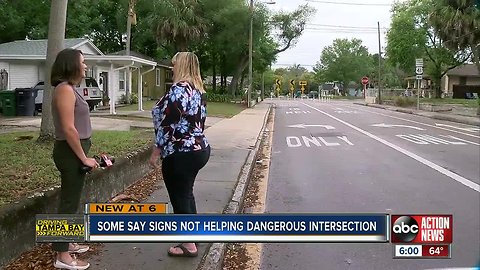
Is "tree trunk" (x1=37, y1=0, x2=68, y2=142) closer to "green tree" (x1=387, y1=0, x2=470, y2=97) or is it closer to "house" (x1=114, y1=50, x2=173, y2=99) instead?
"house" (x1=114, y1=50, x2=173, y2=99)

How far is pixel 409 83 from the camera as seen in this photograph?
8488 cm

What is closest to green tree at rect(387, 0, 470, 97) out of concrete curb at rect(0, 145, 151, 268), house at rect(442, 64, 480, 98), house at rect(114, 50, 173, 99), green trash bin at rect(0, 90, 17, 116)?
house at rect(442, 64, 480, 98)

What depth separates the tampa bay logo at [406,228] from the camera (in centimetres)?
290

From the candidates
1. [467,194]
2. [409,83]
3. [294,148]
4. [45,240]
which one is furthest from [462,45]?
[409,83]

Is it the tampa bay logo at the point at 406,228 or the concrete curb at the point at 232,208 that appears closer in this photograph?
the tampa bay logo at the point at 406,228

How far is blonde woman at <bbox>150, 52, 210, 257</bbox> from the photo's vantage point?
422 cm

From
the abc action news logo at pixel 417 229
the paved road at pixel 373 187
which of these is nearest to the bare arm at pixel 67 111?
the paved road at pixel 373 187

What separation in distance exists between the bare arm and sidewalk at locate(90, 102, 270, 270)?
116 cm

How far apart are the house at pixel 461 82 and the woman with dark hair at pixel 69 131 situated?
67.4 meters

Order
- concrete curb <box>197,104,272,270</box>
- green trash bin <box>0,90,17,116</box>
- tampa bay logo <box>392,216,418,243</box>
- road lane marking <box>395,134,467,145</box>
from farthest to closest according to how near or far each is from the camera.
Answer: green trash bin <box>0,90,17,116</box>, road lane marking <box>395,134,467,145</box>, concrete curb <box>197,104,272,270</box>, tampa bay logo <box>392,216,418,243</box>

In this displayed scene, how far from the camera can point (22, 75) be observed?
26.0 m

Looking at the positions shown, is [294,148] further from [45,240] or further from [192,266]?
[45,240]

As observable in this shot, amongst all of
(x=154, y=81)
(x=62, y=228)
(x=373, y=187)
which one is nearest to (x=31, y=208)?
(x=62, y=228)

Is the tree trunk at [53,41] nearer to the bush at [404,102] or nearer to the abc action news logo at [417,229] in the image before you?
the abc action news logo at [417,229]
